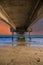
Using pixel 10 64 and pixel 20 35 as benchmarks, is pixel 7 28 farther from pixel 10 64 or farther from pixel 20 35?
pixel 10 64

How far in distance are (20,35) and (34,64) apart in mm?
6027

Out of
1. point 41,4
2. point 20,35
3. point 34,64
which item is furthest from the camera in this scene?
point 20,35

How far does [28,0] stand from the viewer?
218 centimetres

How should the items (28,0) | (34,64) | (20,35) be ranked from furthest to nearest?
(20,35), (34,64), (28,0)

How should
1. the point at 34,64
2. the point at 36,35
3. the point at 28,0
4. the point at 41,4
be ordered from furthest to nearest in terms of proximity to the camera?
the point at 36,35, the point at 34,64, the point at 28,0, the point at 41,4

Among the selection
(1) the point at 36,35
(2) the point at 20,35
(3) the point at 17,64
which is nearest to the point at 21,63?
(3) the point at 17,64

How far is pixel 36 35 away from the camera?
33.9 ft

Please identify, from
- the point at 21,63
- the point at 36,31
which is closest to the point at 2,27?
the point at 36,31

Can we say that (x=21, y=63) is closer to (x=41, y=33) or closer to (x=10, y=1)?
(x=10, y=1)

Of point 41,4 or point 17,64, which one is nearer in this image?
point 41,4

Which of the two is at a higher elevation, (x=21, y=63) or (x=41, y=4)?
(x=41, y=4)

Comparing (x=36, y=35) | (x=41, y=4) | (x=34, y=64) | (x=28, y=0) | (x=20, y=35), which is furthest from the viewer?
(x=36, y=35)

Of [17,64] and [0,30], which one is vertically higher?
[0,30]

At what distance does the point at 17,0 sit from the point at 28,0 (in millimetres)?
156
